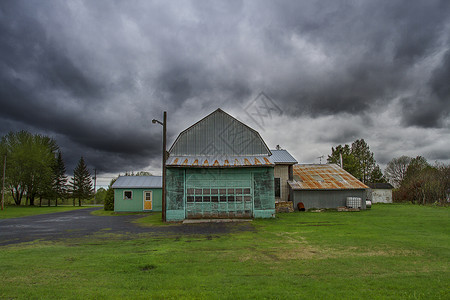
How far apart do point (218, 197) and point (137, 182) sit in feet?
50.0

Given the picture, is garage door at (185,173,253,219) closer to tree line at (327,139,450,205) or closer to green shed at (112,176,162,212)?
green shed at (112,176,162,212)

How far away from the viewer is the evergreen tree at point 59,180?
2076 inches

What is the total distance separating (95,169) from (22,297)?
6864cm

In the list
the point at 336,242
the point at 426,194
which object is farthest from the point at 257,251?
the point at 426,194

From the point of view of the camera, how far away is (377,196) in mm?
47094

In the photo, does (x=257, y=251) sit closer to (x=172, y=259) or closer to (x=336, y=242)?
(x=172, y=259)

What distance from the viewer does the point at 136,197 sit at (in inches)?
1156

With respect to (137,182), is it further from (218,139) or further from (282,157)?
(282,157)

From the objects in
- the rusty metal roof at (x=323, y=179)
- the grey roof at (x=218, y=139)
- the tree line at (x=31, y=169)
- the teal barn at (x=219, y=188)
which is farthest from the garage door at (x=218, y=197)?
the tree line at (x=31, y=169)

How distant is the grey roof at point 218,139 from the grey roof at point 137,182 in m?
10.8

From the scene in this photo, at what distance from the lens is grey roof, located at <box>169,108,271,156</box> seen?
20.9 m

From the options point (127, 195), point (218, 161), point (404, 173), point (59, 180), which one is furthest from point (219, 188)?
point (404, 173)

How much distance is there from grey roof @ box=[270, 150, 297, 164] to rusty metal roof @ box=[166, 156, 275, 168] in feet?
27.6

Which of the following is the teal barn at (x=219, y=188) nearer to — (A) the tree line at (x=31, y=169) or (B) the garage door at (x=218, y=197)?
(B) the garage door at (x=218, y=197)
